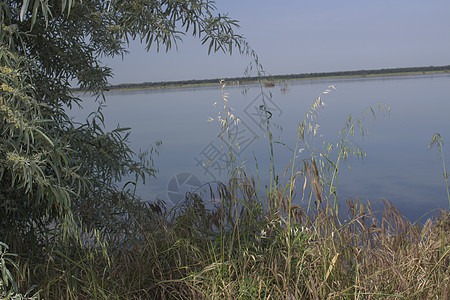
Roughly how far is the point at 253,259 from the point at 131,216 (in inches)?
39.5

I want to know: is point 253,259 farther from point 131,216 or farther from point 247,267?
point 131,216

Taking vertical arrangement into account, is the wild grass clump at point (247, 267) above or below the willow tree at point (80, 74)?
below

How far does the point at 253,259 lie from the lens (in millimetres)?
2168

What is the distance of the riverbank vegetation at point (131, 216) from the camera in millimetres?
2061

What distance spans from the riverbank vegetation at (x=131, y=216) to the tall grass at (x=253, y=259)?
1 centimetres

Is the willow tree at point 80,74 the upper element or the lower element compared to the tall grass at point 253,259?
upper

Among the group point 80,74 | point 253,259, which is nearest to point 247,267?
point 253,259

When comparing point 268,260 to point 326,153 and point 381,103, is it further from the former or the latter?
point 381,103

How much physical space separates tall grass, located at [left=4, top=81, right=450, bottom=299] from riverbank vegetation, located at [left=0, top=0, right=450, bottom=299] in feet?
0.03

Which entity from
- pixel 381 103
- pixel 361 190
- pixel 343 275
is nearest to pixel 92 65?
pixel 381 103

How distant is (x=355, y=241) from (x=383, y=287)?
2.28 feet

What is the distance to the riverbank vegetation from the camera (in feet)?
6.76

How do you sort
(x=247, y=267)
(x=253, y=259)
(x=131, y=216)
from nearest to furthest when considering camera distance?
(x=253, y=259)
(x=247, y=267)
(x=131, y=216)

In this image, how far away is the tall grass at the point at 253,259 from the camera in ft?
6.89
